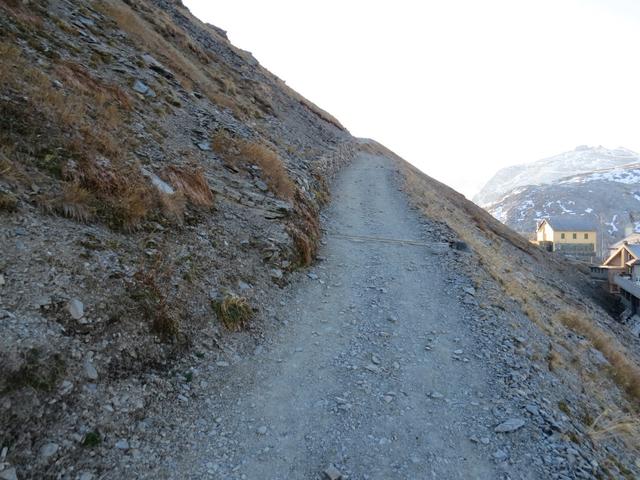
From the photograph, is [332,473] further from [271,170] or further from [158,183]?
[271,170]

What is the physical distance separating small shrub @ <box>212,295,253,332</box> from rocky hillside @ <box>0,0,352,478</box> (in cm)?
3

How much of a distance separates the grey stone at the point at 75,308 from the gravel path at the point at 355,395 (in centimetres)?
237

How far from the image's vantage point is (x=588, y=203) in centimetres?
14838

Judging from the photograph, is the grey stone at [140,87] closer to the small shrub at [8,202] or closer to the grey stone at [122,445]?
the small shrub at [8,202]

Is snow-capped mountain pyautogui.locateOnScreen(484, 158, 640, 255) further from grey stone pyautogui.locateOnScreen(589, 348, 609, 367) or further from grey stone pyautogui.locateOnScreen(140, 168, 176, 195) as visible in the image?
grey stone pyautogui.locateOnScreen(140, 168, 176, 195)

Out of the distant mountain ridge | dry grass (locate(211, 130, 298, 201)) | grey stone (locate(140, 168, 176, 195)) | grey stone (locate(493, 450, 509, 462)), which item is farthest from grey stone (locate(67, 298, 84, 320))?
the distant mountain ridge

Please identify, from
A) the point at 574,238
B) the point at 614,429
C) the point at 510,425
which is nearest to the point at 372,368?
the point at 510,425

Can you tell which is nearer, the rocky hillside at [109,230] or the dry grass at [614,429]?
the rocky hillside at [109,230]

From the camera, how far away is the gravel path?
5816 millimetres

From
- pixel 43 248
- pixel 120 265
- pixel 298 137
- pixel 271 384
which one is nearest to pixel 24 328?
pixel 43 248

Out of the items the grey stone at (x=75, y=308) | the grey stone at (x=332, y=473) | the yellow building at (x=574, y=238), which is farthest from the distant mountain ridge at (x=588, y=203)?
the grey stone at (x=75, y=308)

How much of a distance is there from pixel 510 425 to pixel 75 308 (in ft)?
25.2

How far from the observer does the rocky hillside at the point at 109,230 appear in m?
5.18

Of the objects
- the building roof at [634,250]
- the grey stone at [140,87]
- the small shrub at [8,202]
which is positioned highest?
the building roof at [634,250]
